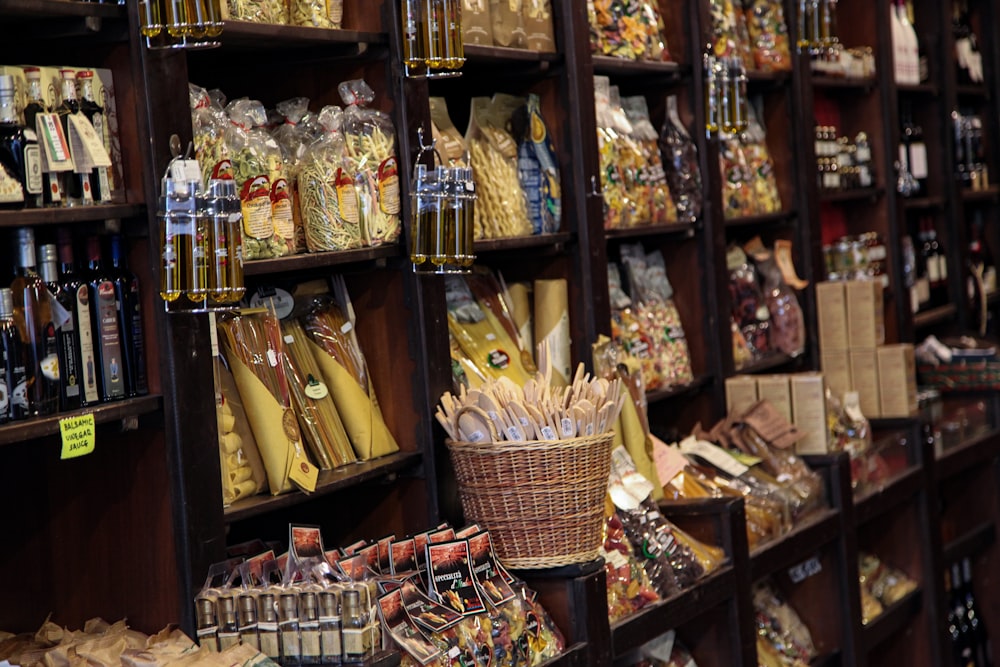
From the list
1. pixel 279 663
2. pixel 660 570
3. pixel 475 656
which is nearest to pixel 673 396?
pixel 660 570

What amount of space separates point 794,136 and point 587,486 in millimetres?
2225

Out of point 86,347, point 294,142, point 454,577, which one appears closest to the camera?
point 86,347

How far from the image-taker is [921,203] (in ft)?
17.8

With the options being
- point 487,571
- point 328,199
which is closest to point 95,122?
point 328,199

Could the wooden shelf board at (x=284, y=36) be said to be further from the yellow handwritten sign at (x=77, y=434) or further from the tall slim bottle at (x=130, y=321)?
the yellow handwritten sign at (x=77, y=434)

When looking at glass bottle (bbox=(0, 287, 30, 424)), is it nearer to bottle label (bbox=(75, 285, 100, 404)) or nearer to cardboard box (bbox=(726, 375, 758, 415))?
bottle label (bbox=(75, 285, 100, 404))

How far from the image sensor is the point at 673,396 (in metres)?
3.90

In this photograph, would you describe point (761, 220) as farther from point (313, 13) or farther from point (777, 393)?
point (313, 13)

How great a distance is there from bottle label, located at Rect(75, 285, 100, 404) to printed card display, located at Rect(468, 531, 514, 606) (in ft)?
2.48

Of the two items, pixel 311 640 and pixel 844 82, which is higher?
pixel 844 82

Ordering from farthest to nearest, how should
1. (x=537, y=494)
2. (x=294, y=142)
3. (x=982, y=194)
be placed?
1. (x=982, y=194)
2. (x=294, y=142)
3. (x=537, y=494)

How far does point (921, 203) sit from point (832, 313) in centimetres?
120

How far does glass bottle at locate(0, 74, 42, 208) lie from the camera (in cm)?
192

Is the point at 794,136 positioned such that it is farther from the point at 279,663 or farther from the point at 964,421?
the point at 279,663
